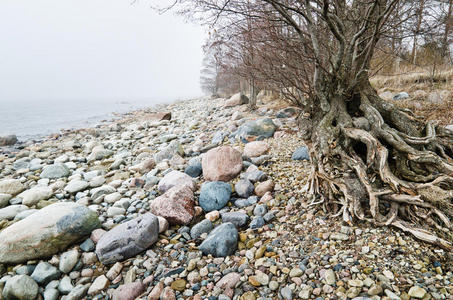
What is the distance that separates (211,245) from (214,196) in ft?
3.28

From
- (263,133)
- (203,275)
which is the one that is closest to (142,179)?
(203,275)

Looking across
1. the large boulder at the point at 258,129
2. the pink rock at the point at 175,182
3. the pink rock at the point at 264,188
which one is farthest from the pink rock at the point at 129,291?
the large boulder at the point at 258,129

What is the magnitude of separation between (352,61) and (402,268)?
2755mm

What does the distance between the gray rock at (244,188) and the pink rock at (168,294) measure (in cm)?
181

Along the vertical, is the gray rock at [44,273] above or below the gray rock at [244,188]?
below

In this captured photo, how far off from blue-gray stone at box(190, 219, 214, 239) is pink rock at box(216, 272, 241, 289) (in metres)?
0.88

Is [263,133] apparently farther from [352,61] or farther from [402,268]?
[402,268]

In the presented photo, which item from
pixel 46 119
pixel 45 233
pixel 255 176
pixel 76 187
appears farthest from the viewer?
pixel 46 119

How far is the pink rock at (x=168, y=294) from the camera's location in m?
1.98

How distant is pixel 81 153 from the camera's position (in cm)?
812

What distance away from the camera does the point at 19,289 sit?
2225 mm

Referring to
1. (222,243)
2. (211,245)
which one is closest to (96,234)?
(211,245)

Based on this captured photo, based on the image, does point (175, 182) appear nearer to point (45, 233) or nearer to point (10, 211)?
point (45, 233)

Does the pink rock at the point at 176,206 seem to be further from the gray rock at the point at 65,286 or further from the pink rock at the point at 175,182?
the gray rock at the point at 65,286
